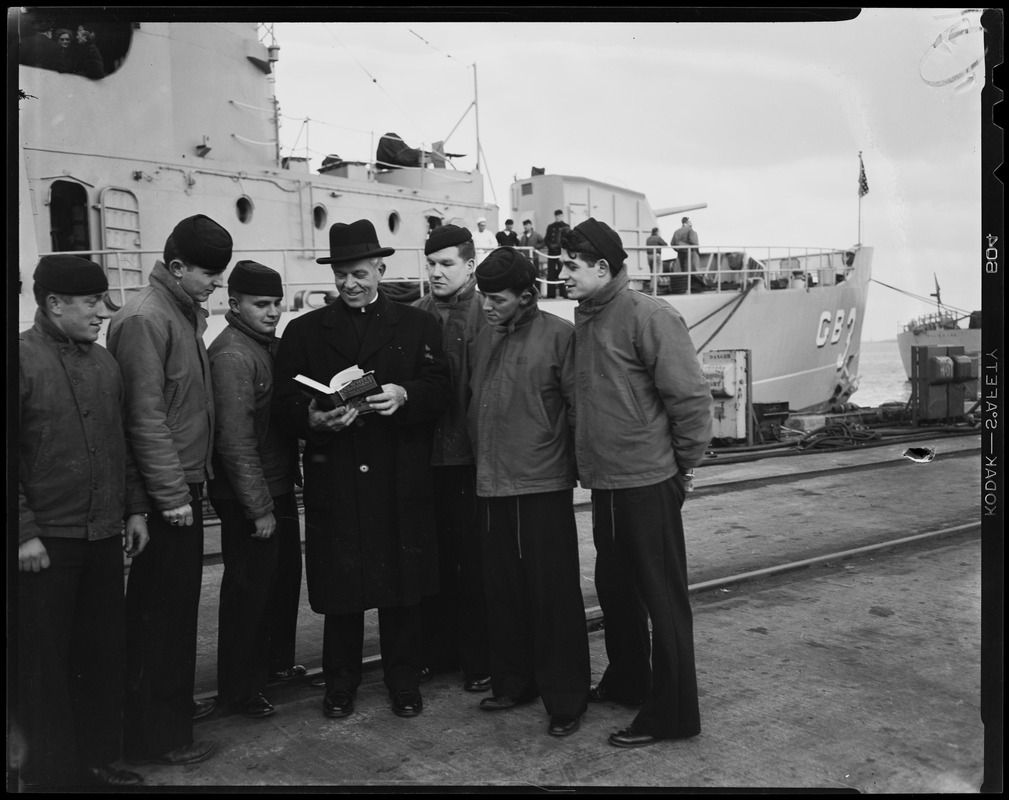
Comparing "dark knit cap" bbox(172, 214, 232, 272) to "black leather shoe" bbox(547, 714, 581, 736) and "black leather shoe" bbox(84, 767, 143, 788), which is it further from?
"black leather shoe" bbox(547, 714, 581, 736)

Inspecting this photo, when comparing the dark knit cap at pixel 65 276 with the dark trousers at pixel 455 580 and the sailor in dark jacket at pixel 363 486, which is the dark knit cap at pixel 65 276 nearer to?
the sailor in dark jacket at pixel 363 486

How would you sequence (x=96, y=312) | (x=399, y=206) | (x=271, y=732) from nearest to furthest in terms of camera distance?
(x=96, y=312) < (x=271, y=732) < (x=399, y=206)

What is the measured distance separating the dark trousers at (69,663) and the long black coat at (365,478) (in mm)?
851

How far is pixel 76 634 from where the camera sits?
10.1 ft

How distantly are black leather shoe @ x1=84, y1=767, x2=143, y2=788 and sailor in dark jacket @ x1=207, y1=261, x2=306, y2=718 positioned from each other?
2.04ft

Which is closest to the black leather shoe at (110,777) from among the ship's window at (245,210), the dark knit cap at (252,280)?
the dark knit cap at (252,280)


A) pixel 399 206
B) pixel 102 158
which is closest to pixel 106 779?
pixel 102 158

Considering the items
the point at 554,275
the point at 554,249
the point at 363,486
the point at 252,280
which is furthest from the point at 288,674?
the point at 554,275

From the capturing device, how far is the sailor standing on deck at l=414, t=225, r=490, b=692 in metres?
4.07

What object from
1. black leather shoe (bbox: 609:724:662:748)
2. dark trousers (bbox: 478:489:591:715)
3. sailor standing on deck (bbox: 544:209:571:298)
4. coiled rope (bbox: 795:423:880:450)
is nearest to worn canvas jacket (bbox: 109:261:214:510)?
dark trousers (bbox: 478:489:591:715)

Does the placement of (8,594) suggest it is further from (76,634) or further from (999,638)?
(999,638)

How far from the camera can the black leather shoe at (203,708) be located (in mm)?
3695

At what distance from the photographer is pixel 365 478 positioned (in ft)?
12.5

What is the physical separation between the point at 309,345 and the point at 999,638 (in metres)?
2.86
